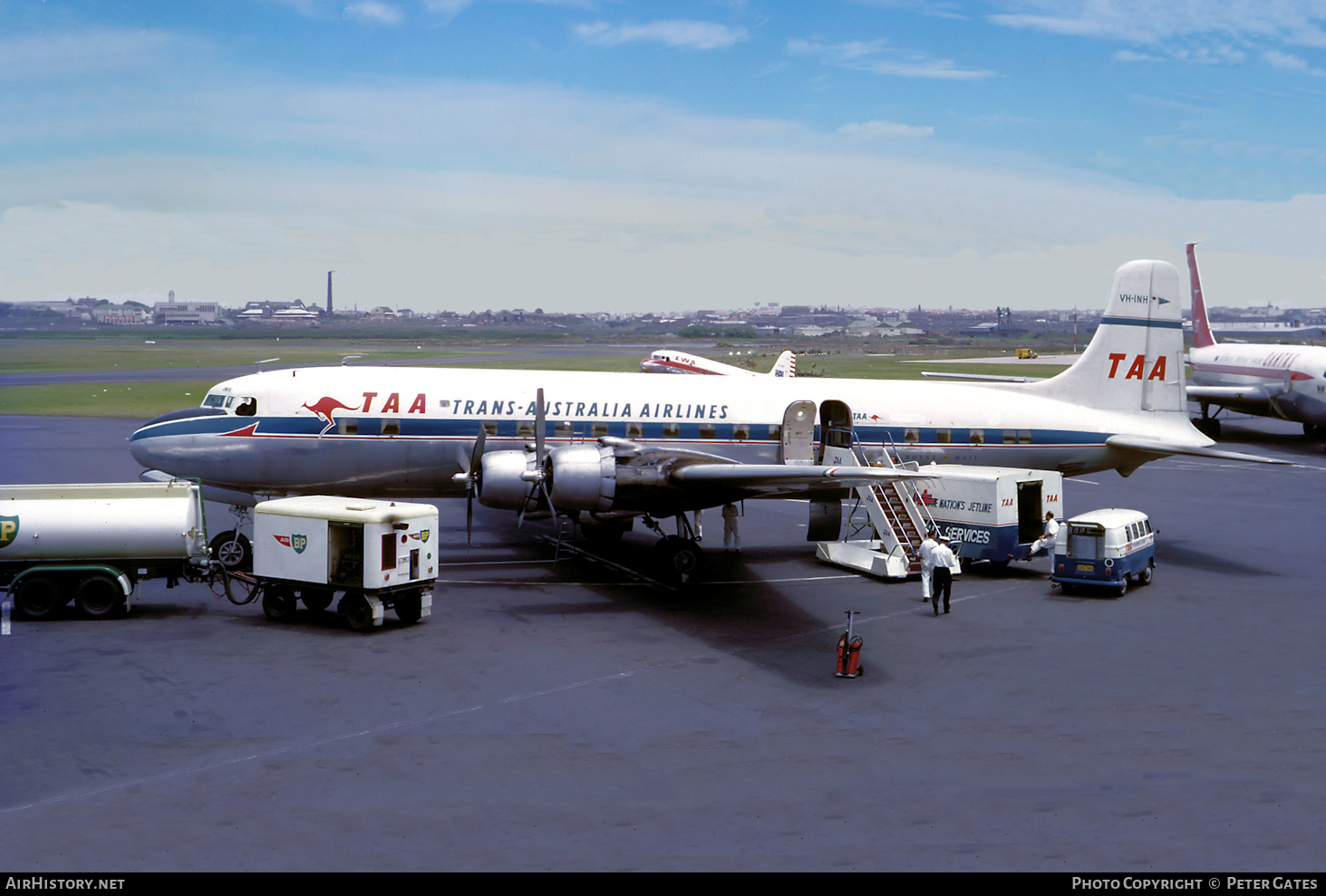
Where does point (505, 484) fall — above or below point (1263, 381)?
below

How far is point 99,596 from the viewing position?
20.6 metres

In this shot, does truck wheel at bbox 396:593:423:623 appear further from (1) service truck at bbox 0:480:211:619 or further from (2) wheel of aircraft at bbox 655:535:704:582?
(2) wheel of aircraft at bbox 655:535:704:582

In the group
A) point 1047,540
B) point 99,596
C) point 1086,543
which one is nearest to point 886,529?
point 1047,540

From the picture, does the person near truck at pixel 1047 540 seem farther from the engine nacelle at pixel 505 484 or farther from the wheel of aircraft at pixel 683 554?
the engine nacelle at pixel 505 484

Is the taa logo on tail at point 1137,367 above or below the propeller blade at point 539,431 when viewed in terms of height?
above

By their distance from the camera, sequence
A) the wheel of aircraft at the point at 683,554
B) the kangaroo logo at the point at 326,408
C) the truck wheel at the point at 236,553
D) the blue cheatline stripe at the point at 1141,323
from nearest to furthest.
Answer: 1. the truck wheel at the point at 236,553
2. the wheel of aircraft at the point at 683,554
3. the kangaroo logo at the point at 326,408
4. the blue cheatline stripe at the point at 1141,323

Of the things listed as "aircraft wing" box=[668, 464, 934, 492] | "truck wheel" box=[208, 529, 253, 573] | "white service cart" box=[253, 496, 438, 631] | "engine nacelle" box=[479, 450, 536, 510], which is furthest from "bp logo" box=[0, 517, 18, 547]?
"aircraft wing" box=[668, 464, 934, 492]

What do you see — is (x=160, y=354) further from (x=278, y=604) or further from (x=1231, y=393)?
(x=278, y=604)

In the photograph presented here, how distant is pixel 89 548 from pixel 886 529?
18432mm

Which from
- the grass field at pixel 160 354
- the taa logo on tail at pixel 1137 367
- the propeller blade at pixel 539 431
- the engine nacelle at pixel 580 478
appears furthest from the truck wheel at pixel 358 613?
the grass field at pixel 160 354

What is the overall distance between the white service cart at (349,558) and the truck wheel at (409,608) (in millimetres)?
19

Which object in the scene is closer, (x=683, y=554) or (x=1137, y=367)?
(x=683, y=554)

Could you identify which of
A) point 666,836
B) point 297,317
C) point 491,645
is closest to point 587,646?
point 491,645

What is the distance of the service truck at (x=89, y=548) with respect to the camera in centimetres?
2045
